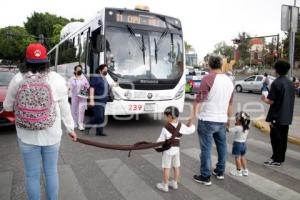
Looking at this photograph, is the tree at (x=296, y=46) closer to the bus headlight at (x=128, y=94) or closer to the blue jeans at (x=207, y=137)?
the bus headlight at (x=128, y=94)

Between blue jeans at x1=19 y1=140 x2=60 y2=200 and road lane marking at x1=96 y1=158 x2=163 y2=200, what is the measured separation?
1.21m

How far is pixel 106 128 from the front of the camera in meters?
9.33

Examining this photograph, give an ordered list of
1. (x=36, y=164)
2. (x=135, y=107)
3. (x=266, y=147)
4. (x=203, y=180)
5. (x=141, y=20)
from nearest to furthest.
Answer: (x=36, y=164)
(x=203, y=180)
(x=266, y=147)
(x=135, y=107)
(x=141, y=20)

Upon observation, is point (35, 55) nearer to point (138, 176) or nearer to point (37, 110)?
point (37, 110)

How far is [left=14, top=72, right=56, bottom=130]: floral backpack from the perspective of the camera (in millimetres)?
3191

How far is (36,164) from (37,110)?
62cm

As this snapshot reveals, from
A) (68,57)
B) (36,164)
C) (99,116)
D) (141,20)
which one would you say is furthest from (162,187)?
(68,57)

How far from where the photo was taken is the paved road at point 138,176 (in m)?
4.52

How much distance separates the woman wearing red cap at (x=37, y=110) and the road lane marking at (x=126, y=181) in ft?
4.34

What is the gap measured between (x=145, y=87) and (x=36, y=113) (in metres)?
5.90

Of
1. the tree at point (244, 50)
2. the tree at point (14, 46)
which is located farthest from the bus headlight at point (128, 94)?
the tree at point (244, 50)

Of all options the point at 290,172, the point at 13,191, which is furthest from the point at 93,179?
the point at 290,172

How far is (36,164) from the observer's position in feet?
11.3

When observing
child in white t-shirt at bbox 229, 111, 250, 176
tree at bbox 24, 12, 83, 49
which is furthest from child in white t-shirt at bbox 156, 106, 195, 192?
tree at bbox 24, 12, 83, 49
